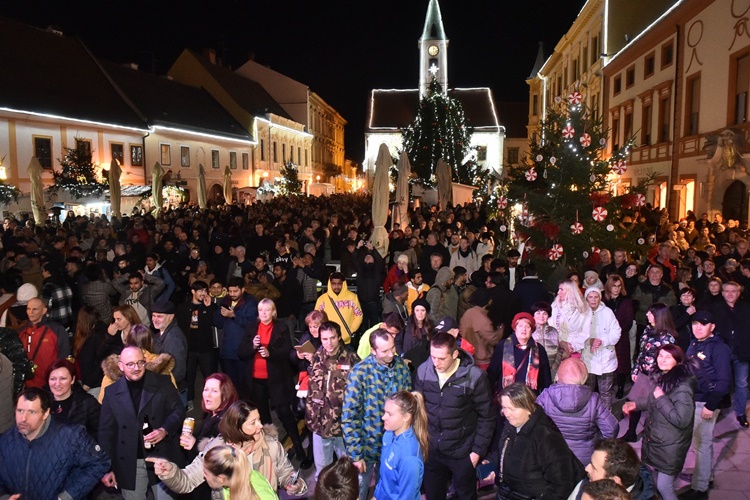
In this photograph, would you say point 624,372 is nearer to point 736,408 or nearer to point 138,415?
point 736,408

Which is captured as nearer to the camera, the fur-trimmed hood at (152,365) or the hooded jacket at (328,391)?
the fur-trimmed hood at (152,365)

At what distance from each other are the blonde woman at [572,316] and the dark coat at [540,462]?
3.00 meters

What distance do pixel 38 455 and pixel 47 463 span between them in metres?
0.08

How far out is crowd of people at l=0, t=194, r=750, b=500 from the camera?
403 cm

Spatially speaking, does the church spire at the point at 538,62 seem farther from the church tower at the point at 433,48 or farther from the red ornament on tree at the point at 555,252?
the red ornament on tree at the point at 555,252

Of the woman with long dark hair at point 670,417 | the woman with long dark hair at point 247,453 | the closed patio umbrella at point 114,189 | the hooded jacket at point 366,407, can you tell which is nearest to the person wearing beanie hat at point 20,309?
the woman with long dark hair at point 247,453

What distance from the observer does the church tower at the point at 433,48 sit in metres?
61.8

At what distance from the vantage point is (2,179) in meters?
21.4

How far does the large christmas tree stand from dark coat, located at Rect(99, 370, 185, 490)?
33.8m

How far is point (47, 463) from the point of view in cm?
404

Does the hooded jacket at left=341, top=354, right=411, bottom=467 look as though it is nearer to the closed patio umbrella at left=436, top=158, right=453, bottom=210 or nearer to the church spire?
the closed patio umbrella at left=436, top=158, right=453, bottom=210

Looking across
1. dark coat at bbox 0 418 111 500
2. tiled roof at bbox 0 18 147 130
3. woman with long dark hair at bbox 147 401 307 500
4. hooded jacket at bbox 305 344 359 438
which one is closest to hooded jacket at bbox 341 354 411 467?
hooded jacket at bbox 305 344 359 438

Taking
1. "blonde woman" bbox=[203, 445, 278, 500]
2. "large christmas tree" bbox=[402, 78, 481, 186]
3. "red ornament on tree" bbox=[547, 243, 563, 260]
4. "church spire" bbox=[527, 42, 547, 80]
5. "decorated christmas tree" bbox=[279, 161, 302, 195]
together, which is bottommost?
"blonde woman" bbox=[203, 445, 278, 500]

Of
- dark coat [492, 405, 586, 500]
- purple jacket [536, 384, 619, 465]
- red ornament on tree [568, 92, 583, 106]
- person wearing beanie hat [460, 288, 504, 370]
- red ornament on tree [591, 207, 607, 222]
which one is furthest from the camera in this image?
red ornament on tree [568, 92, 583, 106]
